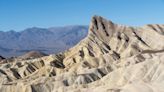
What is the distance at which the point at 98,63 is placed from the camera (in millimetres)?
139750

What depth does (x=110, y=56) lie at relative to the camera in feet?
464

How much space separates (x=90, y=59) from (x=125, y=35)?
20.9 m

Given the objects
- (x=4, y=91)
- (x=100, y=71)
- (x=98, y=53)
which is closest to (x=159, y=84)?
(x=100, y=71)

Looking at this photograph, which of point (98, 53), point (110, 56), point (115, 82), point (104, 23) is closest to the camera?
point (115, 82)

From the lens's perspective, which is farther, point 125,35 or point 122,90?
point 125,35

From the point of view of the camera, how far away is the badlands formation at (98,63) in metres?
103

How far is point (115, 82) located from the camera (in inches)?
3954

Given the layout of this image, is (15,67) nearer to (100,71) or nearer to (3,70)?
(3,70)

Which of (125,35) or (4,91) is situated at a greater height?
(125,35)

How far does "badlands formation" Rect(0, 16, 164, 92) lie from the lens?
102562 millimetres

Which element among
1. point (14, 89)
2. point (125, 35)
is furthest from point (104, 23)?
point (14, 89)

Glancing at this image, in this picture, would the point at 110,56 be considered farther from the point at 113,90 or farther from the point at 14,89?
the point at 113,90

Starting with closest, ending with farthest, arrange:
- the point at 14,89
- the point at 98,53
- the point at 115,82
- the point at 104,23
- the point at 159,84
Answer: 1. the point at 159,84
2. the point at 115,82
3. the point at 14,89
4. the point at 98,53
5. the point at 104,23

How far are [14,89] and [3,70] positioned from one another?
41.6m
